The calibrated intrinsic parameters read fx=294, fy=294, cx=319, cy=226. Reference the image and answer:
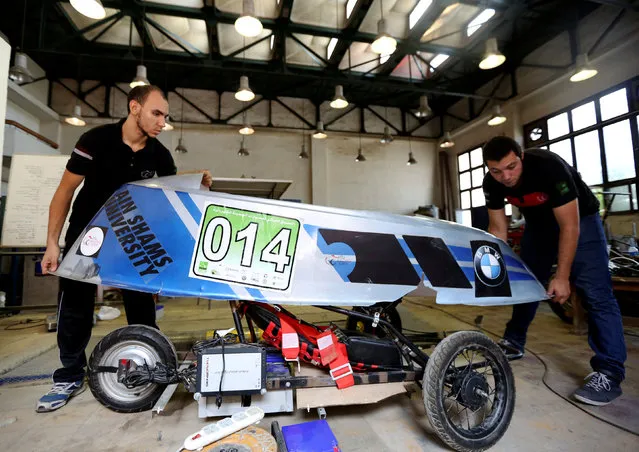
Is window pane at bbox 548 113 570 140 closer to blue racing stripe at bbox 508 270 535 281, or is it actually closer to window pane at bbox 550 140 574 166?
window pane at bbox 550 140 574 166

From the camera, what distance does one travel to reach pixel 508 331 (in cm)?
215

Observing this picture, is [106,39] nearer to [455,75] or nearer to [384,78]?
[384,78]

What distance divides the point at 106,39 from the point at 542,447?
9.69m

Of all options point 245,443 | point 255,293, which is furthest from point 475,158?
point 245,443

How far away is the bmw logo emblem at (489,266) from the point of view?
1413 millimetres

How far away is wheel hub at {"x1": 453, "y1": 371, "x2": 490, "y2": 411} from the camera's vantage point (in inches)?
48.6

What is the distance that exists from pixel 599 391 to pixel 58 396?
2791mm

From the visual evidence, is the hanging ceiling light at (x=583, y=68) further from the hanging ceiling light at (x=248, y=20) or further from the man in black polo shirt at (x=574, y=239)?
the hanging ceiling light at (x=248, y=20)

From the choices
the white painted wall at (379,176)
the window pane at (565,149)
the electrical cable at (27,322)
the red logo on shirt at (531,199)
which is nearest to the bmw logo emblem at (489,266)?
the red logo on shirt at (531,199)

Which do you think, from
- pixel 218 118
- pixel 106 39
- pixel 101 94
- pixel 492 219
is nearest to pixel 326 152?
pixel 218 118

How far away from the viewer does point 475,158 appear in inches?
368

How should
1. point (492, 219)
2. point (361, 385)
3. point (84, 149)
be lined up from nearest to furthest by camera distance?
1. point (361, 385)
2. point (84, 149)
3. point (492, 219)

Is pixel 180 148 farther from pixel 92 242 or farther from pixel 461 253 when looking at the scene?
pixel 461 253

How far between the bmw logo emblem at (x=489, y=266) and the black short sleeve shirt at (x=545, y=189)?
51cm
